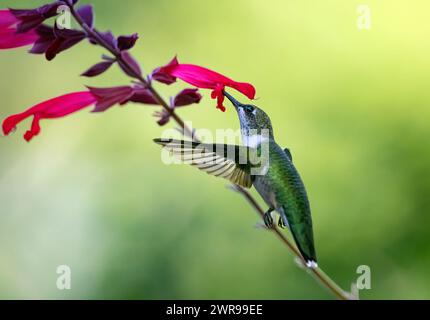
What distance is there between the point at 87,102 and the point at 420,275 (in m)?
1.56

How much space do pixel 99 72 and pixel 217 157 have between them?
0.28 meters

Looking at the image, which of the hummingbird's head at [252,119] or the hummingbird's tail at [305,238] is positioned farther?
the hummingbird's head at [252,119]

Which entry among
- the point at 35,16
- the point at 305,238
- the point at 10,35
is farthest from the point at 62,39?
the point at 305,238

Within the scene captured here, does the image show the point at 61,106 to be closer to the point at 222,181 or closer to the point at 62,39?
the point at 62,39

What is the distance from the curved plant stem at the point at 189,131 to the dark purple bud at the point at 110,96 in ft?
0.11

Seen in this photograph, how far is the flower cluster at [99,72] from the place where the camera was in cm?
118

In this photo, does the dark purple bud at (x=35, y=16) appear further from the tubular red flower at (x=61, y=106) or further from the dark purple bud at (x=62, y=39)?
the tubular red flower at (x=61, y=106)

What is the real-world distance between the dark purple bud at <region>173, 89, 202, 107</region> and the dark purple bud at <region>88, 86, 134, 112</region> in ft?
0.29

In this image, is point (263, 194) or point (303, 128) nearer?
point (263, 194)

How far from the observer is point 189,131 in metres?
1.09

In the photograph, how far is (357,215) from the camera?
2375 mm

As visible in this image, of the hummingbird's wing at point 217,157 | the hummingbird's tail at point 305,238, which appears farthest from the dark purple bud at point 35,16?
the hummingbird's tail at point 305,238
